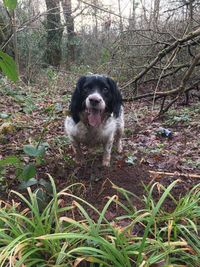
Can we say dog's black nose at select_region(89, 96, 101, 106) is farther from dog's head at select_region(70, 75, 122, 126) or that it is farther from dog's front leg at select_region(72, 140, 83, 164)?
dog's front leg at select_region(72, 140, 83, 164)

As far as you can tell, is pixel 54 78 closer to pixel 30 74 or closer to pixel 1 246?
pixel 30 74

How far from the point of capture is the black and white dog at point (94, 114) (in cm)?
427

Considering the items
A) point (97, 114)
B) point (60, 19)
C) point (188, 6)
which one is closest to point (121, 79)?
point (188, 6)

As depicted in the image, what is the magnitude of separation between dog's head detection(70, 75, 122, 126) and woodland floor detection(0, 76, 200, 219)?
19 cm

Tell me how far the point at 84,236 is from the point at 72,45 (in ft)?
51.1

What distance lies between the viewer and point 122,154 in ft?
16.2

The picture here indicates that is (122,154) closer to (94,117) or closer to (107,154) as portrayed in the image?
(107,154)

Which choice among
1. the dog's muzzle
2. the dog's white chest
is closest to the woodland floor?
the dog's white chest

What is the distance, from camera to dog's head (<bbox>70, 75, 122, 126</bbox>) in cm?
418

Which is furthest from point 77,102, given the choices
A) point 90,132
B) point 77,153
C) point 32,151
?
point 32,151

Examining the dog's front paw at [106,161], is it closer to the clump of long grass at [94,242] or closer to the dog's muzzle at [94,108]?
the dog's muzzle at [94,108]

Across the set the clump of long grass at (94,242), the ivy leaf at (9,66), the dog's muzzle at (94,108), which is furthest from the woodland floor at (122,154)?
the ivy leaf at (9,66)

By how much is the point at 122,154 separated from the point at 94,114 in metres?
0.89

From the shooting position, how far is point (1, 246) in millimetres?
2557
